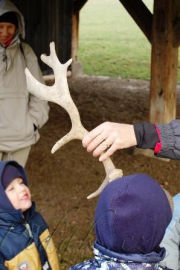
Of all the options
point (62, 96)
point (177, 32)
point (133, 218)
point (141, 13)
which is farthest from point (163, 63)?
point (133, 218)

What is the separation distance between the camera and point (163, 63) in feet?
17.5

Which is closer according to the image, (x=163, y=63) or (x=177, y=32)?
(x=177, y=32)

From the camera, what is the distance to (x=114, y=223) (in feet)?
5.18

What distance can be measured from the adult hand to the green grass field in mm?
8734

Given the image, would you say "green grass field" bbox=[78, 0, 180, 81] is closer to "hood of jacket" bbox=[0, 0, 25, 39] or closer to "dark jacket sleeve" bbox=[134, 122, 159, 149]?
"hood of jacket" bbox=[0, 0, 25, 39]

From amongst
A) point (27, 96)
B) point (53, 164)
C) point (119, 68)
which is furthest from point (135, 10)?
point (119, 68)

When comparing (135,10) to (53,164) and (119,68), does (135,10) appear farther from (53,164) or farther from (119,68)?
(119,68)

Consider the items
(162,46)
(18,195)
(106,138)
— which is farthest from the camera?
(162,46)

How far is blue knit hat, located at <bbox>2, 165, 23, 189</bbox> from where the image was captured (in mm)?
2379

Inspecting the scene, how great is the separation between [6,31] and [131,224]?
88.0 inches

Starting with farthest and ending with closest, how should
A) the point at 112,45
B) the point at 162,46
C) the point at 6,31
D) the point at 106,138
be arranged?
the point at 112,45 < the point at 162,46 < the point at 6,31 < the point at 106,138

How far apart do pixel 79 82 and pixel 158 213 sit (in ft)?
27.2

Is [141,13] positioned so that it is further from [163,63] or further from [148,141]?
[148,141]

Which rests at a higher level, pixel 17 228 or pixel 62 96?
pixel 62 96
